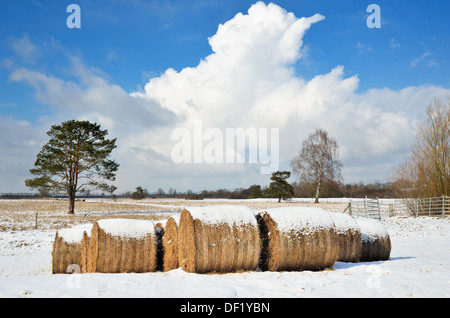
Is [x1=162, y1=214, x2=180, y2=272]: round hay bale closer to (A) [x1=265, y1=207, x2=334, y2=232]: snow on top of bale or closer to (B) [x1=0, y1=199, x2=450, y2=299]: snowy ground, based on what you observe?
(B) [x1=0, y1=199, x2=450, y2=299]: snowy ground

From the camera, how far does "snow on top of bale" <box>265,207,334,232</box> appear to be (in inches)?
325

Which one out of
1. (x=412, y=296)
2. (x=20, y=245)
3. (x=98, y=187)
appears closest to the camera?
(x=412, y=296)

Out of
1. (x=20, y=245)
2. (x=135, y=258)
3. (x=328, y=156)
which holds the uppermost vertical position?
(x=328, y=156)

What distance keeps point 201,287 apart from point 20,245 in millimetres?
12462

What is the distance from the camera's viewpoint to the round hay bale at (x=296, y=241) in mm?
8062

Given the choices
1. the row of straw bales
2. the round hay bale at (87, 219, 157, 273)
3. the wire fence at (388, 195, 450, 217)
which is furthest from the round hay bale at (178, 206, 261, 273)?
the wire fence at (388, 195, 450, 217)

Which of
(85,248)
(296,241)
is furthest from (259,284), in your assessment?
(85,248)

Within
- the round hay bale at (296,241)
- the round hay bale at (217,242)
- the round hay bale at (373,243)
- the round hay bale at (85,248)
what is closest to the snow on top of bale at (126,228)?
the round hay bale at (85,248)

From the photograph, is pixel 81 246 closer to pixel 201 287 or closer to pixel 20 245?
pixel 201 287

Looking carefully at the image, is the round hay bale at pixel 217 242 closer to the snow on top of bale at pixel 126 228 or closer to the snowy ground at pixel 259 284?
the snowy ground at pixel 259 284

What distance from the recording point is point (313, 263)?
8250mm

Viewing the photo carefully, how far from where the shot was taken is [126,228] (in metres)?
9.02

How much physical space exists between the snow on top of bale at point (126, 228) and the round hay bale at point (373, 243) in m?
6.14
